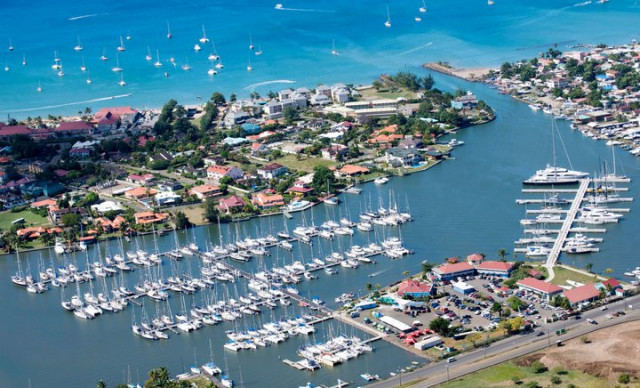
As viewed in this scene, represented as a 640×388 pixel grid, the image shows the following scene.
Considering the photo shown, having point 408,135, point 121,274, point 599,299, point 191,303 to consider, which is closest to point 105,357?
point 191,303

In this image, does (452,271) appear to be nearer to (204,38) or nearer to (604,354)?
(604,354)

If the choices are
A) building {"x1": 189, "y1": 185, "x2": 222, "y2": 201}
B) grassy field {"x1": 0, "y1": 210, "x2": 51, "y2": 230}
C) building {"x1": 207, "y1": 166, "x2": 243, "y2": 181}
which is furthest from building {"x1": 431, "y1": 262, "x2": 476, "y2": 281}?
grassy field {"x1": 0, "y1": 210, "x2": 51, "y2": 230}

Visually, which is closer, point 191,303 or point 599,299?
point 599,299

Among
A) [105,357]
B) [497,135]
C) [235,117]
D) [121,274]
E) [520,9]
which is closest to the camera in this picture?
[105,357]

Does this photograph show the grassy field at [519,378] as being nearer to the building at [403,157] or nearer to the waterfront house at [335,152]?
the building at [403,157]

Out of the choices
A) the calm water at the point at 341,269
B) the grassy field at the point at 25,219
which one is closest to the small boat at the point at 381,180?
the calm water at the point at 341,269

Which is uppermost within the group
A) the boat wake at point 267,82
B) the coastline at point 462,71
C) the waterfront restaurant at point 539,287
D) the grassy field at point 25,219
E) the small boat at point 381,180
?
the boat wake at point 267,82

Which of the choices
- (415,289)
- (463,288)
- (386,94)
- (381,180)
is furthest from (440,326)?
(386,94)

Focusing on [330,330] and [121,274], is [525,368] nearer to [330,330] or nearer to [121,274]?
[330,330]
